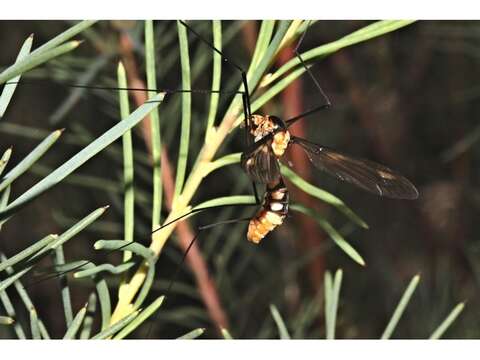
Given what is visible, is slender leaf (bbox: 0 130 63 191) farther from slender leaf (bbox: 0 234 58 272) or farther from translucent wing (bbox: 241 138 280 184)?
translucent wing (bbox: 241 138 280 184)

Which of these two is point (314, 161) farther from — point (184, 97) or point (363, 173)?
point (184, 97)

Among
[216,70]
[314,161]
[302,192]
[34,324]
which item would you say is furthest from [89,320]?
[302,192]

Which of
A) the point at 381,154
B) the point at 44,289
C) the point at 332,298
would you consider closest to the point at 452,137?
the point at 381,154

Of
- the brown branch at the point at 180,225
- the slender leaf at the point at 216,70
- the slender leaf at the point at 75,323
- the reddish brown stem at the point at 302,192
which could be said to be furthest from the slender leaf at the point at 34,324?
the reddish brown stem at the point at 302,192

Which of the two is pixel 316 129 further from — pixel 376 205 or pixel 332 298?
pixel 332 298

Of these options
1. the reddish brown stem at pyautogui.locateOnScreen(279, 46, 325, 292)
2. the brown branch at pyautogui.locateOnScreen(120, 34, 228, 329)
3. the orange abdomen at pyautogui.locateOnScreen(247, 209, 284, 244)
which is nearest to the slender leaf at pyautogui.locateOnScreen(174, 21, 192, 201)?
the orange abdomen at pyautogui.locateOnScreen(247, 209, 284, 244)
